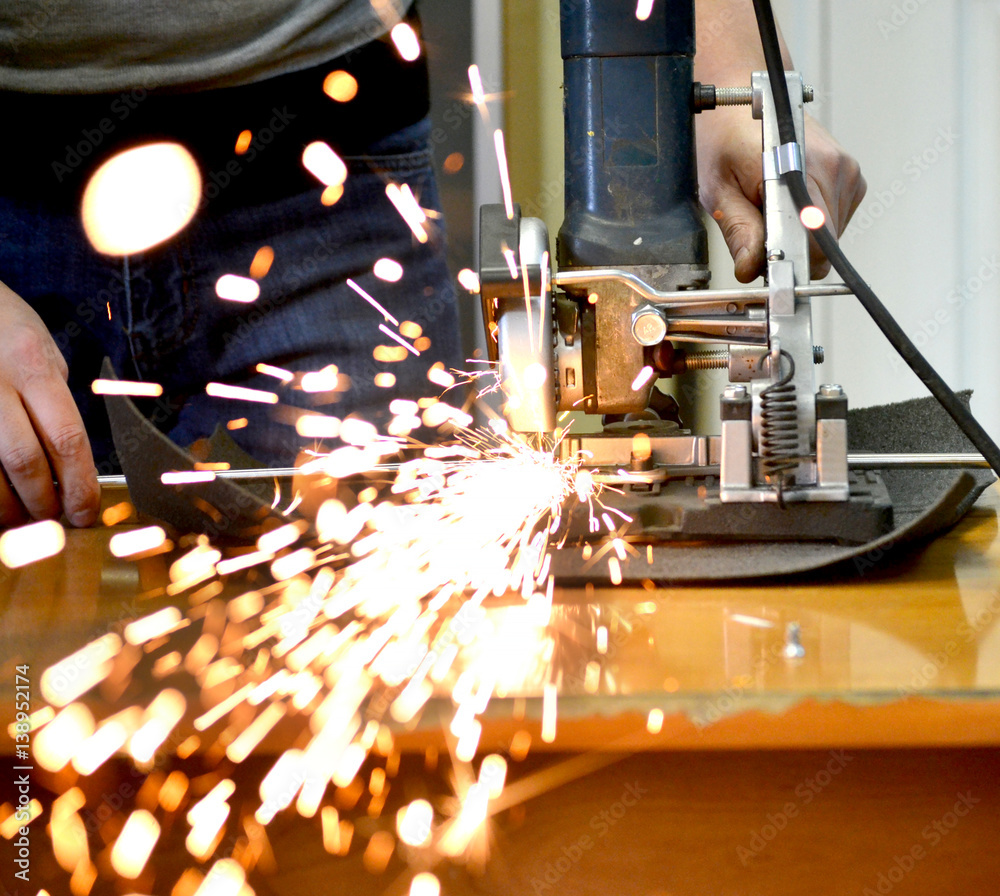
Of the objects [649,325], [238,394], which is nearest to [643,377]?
[649,325]

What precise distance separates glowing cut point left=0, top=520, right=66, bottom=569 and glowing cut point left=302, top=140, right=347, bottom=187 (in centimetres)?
56

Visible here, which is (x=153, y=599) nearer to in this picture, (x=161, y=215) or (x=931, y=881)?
(x=931, y=881)

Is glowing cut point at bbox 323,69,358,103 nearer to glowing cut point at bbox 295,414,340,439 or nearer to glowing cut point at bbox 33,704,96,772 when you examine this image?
glowing cut point at bbox 295,414,340,439

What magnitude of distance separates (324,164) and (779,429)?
0.76 meters

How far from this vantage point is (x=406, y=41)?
1.21 m

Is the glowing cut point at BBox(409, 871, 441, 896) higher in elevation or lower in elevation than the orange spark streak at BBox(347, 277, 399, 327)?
lower

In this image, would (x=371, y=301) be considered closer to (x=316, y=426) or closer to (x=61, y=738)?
(x=316, y=426)

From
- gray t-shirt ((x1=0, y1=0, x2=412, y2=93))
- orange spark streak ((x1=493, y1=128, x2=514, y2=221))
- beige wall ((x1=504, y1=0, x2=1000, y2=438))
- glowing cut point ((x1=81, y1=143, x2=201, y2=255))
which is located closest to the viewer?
gray t-shirt ((x1=0, y1=0, x2=412, y2=93))

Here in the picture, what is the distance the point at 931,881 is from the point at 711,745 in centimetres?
Result: 15

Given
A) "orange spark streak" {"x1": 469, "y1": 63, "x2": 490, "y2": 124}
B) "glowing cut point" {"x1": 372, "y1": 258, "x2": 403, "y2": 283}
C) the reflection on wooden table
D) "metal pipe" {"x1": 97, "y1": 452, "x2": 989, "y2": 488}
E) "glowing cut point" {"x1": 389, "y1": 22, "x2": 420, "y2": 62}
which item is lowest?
the reflection on wooden table

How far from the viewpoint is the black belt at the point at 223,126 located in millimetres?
1110

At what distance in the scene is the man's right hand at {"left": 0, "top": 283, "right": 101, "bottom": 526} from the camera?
2.88ft

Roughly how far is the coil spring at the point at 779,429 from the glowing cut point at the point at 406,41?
2.42ft

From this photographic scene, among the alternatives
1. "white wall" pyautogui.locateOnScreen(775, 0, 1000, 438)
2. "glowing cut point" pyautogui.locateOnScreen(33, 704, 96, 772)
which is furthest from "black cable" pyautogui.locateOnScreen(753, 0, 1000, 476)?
"white wall" pyautogui.locateOnScreen(775, 0, 1000, 438)
